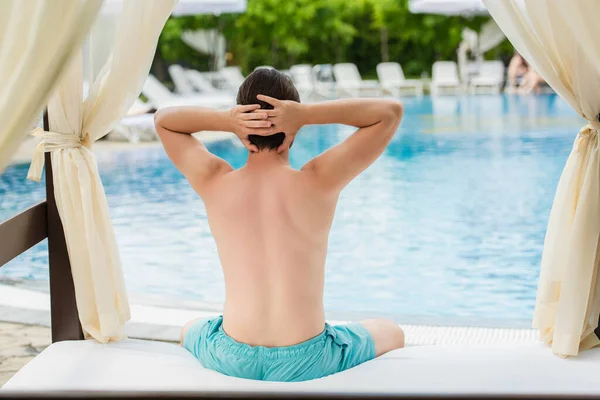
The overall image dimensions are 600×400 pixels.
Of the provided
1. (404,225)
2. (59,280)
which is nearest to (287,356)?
(59,280)

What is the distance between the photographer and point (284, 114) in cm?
208

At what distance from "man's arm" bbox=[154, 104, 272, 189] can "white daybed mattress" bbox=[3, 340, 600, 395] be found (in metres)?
0.51

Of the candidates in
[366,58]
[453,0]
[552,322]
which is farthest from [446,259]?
[366,58]

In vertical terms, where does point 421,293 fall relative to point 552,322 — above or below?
below

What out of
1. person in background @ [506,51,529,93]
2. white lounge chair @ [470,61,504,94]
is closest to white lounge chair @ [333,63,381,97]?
white lounge chair @ [470,61,504,94]

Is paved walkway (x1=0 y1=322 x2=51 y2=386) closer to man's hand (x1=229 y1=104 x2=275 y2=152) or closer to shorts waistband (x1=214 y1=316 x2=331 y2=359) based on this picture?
shorts waistband (x1=214 y1=316 x2=331 y2=359)

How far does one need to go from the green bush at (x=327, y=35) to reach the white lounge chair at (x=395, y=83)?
2169 mm

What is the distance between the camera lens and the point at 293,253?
2096mm

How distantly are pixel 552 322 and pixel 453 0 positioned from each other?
12.3 meters

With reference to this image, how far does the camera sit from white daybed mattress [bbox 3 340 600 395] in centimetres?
201

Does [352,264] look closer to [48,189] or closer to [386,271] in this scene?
[386,271]

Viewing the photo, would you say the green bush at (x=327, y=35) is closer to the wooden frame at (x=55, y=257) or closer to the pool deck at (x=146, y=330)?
the pool deck at (x=146, y=330)

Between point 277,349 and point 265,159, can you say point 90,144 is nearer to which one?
point 265,159

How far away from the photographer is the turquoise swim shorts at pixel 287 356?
6.86ft
